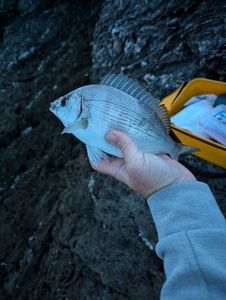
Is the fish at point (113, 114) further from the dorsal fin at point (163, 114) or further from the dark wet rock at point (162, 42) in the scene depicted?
the dark wet rock at point (162, 42)

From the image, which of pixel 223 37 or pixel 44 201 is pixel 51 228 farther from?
pixel 223 37

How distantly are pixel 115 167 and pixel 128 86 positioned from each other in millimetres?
470

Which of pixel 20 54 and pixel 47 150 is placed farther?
pixel 20 54

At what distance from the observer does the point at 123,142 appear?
1.85 meters

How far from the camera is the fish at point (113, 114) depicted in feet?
6.02

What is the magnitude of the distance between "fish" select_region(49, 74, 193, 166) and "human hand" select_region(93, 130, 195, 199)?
0.18ft

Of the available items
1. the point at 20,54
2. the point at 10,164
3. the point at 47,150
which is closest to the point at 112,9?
the point at 20,54

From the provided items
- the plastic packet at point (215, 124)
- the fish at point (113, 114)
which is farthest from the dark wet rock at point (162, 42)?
the fish at point (113, 114)

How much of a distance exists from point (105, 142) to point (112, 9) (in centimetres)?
277

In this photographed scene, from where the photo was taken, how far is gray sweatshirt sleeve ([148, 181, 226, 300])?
1364 mm

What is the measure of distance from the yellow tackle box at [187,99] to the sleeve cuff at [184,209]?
798 millimetres

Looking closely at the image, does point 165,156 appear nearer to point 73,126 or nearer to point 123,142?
point 123,142

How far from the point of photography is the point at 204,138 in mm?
2438

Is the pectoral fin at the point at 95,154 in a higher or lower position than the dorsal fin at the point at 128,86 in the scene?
lower
